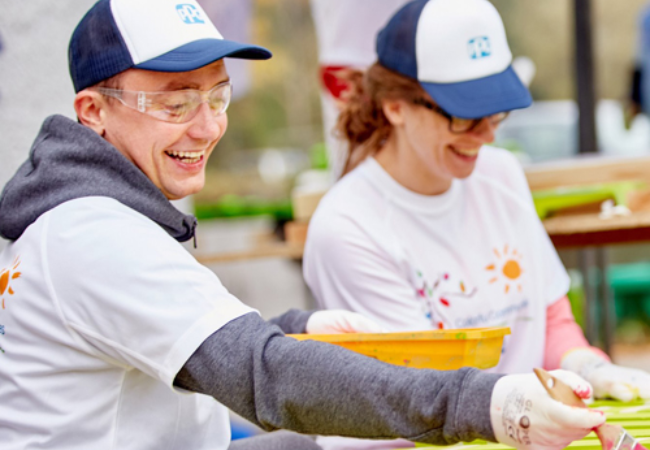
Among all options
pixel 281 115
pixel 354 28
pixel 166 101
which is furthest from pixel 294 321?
pixel 281 115

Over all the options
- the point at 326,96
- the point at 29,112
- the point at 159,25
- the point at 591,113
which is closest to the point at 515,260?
the point at 159,25

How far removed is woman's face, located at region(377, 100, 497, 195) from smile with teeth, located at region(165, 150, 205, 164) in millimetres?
816

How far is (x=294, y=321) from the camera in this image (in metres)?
1.89

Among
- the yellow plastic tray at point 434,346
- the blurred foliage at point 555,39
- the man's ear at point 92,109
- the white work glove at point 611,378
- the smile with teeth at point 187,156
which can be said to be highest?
the man's ear at point 92,109

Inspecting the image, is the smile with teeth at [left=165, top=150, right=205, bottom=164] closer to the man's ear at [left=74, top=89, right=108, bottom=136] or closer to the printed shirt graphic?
the man's ear at [left=74, top=89, right=108, bottom=136]

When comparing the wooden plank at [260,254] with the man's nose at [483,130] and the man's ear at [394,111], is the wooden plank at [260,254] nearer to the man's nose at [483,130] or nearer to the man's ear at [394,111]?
the man's ear at [394,111]

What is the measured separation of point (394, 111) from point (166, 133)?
0.93 meters

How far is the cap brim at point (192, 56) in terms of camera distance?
1509 mm

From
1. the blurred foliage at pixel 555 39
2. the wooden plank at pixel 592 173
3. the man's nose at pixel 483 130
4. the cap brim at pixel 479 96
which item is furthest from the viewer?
the blurred foliage at pixel 555 39

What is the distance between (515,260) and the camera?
Answer: 7.60 ft

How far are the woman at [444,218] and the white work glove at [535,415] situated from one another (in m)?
0.94

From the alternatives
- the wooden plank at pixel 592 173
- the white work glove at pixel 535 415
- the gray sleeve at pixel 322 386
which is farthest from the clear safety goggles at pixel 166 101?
the wooden plank at pixel 592 173

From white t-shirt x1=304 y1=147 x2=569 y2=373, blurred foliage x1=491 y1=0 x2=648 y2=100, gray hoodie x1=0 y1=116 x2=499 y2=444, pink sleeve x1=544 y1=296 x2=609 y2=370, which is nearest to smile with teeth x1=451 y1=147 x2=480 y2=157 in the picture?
white t-shirt x1=304 y1=147 x2=569 y2=373

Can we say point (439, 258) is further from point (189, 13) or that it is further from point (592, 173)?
Result: point (592, 173)
